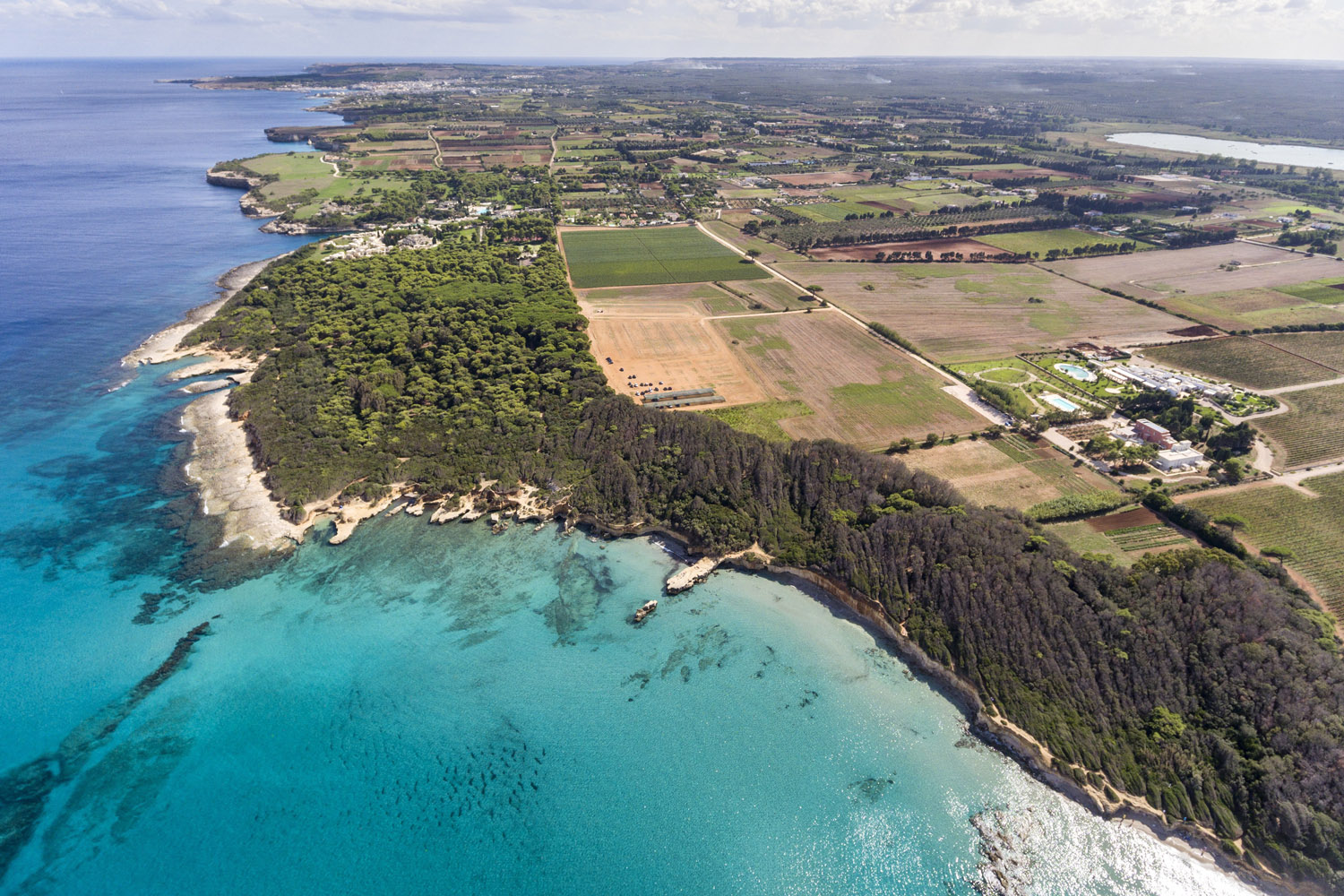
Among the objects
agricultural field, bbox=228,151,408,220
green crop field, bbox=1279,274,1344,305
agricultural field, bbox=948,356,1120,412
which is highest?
agricultural field, bbox=228,151,408,220

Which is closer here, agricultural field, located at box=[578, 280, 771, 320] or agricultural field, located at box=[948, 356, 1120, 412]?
agricultural field, located at box=[948, 356, 1120, 412]

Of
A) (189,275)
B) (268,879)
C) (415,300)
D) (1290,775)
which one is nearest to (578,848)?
(268,879)

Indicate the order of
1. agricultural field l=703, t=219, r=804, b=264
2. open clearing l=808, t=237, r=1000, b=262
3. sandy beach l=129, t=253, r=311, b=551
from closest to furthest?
sandy beach l=129, t=253, r=311, b=551
agricultural field l=703, t=219, r=804, b=264
open clearing l=808, t=237, r=1000, b=262

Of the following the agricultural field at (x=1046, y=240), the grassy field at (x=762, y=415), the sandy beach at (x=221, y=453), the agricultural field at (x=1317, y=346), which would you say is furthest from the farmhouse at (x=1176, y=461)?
the sandy beach at (x=221, y=453)

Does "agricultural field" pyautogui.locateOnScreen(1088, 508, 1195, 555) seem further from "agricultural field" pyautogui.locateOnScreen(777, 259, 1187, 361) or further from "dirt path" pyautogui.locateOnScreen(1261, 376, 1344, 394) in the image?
"dirt path" pyautogui.locateOnScreen(1261, 376, 1344, 394)

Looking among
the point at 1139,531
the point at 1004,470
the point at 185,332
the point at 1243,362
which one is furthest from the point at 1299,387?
the point at 185,332

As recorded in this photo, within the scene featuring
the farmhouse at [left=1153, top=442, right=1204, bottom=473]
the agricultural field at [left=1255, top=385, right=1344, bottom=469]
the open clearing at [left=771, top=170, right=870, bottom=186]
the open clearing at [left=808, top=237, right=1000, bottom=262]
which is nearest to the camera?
the farmhouse at [left=1153, top=442, right=1204, bottom=473]

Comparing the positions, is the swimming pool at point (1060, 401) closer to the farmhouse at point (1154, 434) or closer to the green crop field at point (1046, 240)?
the farmhouse at point (1154, 434)

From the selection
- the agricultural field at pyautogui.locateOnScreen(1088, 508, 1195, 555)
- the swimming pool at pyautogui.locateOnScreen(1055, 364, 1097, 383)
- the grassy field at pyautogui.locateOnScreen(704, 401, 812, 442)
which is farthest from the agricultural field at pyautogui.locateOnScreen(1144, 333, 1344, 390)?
the grassy field at pyautogui.locateOnScreen(704, 401, 812, 442)
